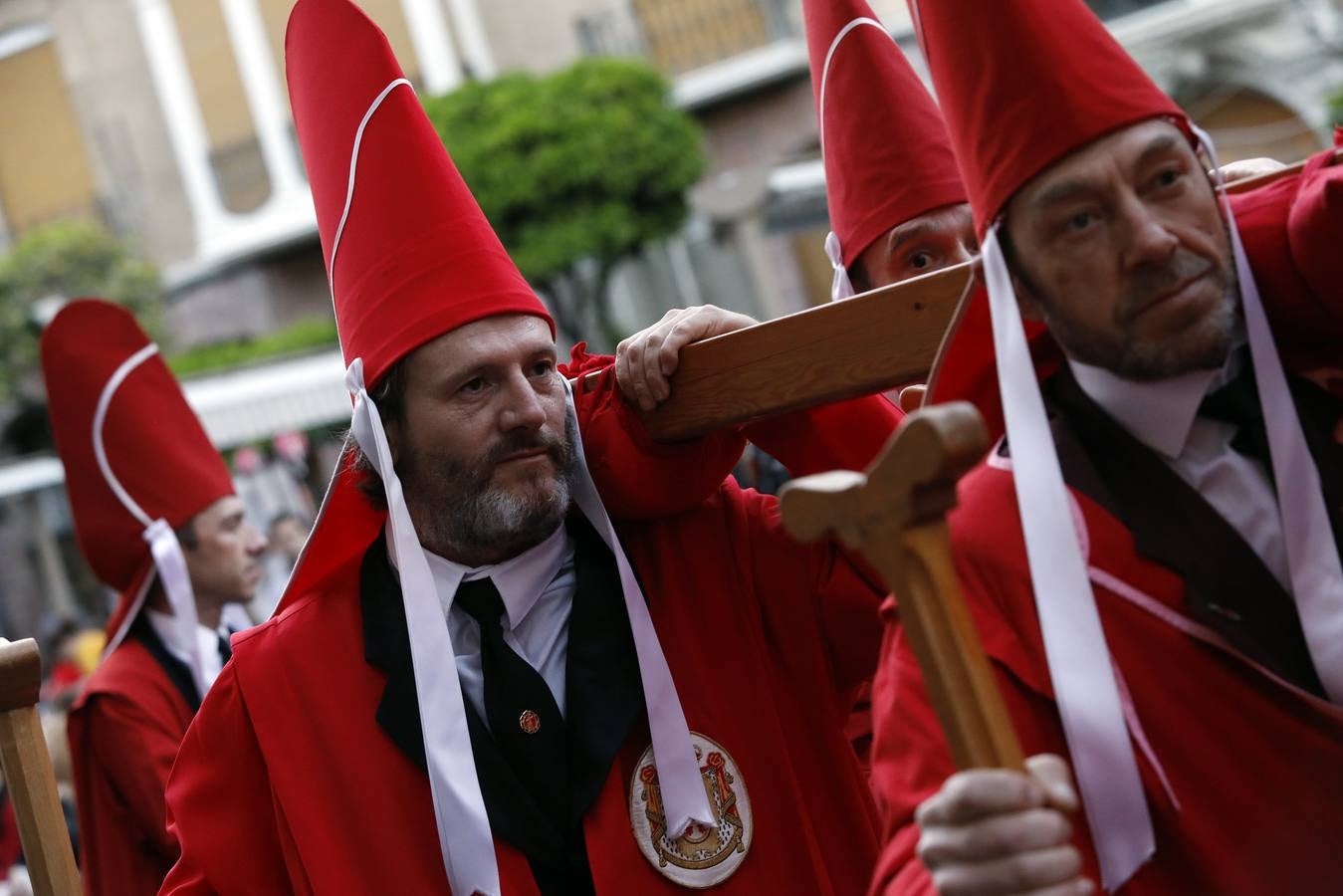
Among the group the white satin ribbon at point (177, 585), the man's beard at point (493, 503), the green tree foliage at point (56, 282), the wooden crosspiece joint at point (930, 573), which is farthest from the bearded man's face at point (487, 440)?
the green tree foliage at point (56, 282)

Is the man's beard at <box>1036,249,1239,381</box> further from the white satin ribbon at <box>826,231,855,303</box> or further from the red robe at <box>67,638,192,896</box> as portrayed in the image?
the red robe at <box>67,638,192,896</box>

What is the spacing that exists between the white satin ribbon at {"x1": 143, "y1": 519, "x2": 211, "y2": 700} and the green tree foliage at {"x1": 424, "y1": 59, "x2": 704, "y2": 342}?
38.6ft

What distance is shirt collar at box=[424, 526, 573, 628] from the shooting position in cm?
275

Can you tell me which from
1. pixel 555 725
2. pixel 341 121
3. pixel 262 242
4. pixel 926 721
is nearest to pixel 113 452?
pixel 341 121

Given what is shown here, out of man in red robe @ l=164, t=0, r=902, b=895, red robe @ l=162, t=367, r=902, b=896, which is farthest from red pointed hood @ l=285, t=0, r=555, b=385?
red robe @ l=162, t=367, r=902, b=896

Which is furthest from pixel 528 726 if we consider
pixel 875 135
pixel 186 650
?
pixel 186 650

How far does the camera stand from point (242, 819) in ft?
8.81

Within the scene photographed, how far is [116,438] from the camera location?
4.61 m

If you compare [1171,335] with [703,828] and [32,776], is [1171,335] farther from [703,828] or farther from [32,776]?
[32,776]

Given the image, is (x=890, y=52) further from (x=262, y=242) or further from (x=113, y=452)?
(x=262, y=242)

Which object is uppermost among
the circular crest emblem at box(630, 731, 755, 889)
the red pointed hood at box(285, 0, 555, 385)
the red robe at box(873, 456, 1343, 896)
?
the red pointed hood at box(285, 0, 555, 385)

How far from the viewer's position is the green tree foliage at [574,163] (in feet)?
54.4

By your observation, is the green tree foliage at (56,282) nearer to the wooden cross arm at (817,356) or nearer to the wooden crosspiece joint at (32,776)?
the wooden crosspiece joint at (32,776)

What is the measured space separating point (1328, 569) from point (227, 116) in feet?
69.9
